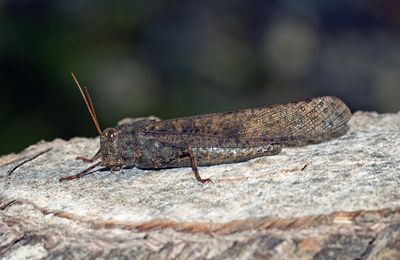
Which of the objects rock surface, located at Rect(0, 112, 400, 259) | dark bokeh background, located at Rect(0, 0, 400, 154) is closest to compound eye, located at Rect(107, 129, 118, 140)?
rock surface, located at Rect(0, 112, 400, 259)

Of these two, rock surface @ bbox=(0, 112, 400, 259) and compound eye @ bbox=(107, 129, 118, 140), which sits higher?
compound eye @ bbox=(107, 129, 118, 140)

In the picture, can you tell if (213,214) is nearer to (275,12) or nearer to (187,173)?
(187,173)

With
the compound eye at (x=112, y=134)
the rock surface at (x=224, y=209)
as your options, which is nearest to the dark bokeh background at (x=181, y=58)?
the compound eye at (x=112, y=134)

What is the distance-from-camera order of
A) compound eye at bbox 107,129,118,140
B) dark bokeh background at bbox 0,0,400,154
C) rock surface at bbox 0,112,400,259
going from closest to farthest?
rock surface at bbox 0,112,400,259 → compound eye at bbox 107,129,118,140 → dark bokeh background at bbox 0,0,400,154

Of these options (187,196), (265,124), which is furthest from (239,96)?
(187,196)

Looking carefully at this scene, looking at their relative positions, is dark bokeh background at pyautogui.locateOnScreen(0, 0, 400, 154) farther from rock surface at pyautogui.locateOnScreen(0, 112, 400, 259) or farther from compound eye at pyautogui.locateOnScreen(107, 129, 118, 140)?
rock surface at pyautogui.locateOnScreen(0, 112, 400, 259)

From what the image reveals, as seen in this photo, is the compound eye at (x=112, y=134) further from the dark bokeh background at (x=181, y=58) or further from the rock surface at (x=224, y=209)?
the dark bokeh background at (x=181, y=58)
